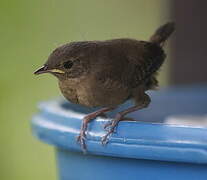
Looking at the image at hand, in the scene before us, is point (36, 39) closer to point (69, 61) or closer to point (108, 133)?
point (69, 61)

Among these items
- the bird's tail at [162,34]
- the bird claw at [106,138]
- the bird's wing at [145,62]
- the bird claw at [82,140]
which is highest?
the bird's tail at [162,34]

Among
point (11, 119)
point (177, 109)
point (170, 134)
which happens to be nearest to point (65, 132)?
point (170, 134)

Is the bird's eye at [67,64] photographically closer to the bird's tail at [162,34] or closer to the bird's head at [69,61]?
the bird's head at [69,61]

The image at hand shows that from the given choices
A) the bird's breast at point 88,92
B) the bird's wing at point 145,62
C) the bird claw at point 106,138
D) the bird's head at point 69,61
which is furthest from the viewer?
the bird's wing at point 145,62

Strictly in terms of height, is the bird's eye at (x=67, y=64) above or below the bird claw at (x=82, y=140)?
above

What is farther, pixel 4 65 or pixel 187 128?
pixel 4 65

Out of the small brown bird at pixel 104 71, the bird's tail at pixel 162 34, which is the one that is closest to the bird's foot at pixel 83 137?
the small brown bird at pixel 104 71

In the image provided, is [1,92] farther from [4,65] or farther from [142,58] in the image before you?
[142,58]
